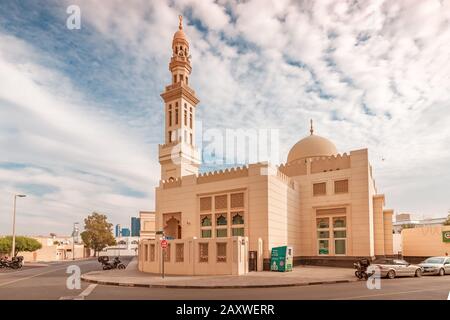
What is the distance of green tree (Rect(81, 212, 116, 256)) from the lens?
2985 inches

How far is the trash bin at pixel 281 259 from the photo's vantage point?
26.4 meters

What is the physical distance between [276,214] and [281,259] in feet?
14.4

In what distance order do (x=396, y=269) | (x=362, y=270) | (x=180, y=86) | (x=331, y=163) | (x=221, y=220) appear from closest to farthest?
(x=362, y=270), (x=396, y=269), (x=221, y=220), (x=331, y=163), (x=180, y=86)

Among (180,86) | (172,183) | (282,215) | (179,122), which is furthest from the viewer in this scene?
(180,86)

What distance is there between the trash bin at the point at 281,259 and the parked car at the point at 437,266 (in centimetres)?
866

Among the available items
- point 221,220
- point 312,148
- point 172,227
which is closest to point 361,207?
point 312,148

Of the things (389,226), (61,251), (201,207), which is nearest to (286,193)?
(201,207)

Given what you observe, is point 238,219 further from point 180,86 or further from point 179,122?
point 180,86

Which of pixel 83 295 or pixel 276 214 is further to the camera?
pixel 276 214

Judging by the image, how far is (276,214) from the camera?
30078 millimetres

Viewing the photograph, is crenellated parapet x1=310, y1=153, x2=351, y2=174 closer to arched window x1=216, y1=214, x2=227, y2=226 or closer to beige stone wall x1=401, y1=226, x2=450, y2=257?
arched window x1=216, y1=214, x2=227, y2=226

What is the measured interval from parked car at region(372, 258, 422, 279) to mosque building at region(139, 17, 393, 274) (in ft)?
24.7
